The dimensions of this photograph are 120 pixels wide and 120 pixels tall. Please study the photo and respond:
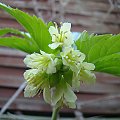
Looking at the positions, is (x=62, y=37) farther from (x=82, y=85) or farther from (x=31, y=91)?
(x=82, y=85)

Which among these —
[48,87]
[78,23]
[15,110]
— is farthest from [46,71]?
[78,23]

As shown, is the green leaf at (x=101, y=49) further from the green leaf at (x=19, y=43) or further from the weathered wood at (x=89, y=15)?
the weathered wood at (x=89, y=15)

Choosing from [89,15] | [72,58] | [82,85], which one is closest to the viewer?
[72,58]

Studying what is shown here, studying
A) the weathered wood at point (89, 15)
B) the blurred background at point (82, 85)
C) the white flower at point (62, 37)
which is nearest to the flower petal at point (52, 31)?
the white flower at point (62, 37)

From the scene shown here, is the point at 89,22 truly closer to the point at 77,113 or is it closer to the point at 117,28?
the point at 117,28

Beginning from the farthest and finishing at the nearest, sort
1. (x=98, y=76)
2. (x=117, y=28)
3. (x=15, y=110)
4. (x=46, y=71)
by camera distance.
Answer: (x=117, y=28)
(x=98, y=76)
(x=15, y=110)
(x=46, y=71)

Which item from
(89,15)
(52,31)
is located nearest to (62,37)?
(52,31)
